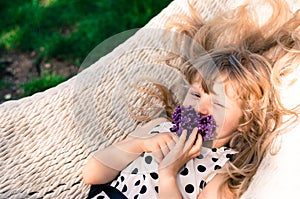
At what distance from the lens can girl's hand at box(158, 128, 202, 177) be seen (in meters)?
1.64

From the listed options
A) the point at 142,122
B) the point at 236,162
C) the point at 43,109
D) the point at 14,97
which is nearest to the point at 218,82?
the point at 236,162

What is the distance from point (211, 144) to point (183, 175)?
0.40 ft

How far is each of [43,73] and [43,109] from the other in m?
1.06

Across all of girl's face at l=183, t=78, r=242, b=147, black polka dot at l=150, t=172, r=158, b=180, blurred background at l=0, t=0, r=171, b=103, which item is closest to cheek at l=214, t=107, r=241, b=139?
girl's face at l=183, t=78, r=242, b=147

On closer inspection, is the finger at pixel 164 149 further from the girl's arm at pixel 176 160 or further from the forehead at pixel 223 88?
the forehead at pixel 223 88

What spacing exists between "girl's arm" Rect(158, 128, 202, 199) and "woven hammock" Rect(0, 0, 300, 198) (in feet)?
1.04

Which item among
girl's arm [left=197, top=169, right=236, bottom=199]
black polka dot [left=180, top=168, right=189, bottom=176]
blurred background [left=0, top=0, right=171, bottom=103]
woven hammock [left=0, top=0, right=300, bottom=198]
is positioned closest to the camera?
girl's arm [left=197, top=169, right=236, bottom=199]

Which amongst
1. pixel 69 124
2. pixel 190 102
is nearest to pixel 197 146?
pixel 190 102

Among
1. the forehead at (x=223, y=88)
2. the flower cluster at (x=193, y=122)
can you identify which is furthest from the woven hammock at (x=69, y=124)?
the forehead at (x=223, y=88)

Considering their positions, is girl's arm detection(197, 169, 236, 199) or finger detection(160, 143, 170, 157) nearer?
girl's arm detection(197, 169, 236, 199)

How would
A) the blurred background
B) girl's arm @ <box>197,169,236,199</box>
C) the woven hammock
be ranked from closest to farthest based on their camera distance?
girl's arm @ <box>197,169,236,199</box> < the woven hammock < the blurred background

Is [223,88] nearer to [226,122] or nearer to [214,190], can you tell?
[226,122]

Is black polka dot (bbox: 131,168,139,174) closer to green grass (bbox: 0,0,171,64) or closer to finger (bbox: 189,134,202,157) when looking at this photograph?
finger (bbox: 189,134,202,157)

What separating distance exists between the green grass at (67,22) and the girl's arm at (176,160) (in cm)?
143
